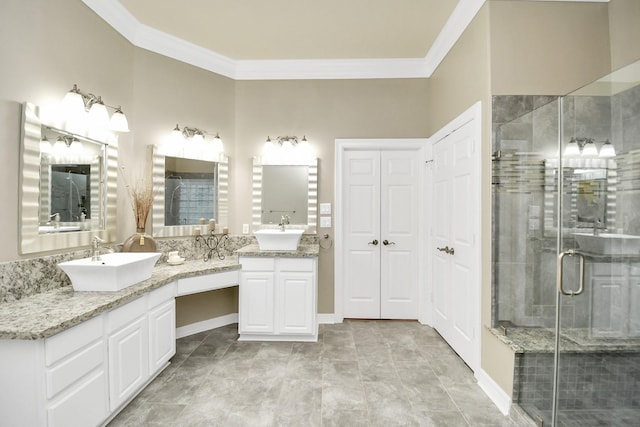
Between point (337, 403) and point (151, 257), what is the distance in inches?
67.5

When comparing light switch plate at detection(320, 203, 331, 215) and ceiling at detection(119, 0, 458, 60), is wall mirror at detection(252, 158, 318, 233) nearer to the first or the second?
light switch plate at detection(320, 203, 331, 215)

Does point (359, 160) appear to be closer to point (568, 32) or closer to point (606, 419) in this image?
point (568, 32)

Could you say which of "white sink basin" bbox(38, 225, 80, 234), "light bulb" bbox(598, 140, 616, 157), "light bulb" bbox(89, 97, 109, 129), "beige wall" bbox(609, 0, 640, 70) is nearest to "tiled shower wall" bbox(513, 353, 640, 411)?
"light bulb" bbox(598, 140, 616, 157)

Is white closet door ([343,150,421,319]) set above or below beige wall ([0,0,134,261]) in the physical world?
below

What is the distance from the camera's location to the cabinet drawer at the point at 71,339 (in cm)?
141

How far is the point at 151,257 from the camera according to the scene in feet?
Result: 7.45

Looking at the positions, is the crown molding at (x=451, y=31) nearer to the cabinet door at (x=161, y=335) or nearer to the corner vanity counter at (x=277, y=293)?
the corner vanity counter at (x=277, y=293)

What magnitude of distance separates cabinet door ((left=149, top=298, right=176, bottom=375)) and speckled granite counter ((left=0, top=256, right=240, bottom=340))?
25 centimetres

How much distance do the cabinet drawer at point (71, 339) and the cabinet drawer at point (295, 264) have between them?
157cm

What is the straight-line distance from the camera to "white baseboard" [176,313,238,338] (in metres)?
3.20

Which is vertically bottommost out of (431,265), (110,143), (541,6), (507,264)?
(431,265)

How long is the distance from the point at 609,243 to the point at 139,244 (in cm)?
333

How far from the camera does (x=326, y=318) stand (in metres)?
3.58

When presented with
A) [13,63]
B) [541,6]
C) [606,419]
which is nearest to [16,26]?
[13,63]
